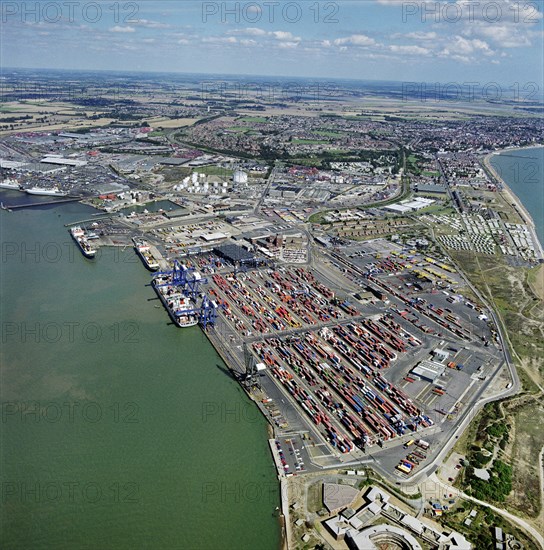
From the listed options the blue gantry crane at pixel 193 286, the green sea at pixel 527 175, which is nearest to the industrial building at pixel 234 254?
the blue gantry crane at pixel 193 286

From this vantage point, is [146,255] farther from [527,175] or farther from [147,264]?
[527,175]

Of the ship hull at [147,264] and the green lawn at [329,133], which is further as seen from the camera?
the green lawn at [329,133]

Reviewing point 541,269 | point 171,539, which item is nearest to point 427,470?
point 171,539

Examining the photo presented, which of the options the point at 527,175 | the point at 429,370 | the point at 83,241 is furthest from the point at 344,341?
the point at 527,175

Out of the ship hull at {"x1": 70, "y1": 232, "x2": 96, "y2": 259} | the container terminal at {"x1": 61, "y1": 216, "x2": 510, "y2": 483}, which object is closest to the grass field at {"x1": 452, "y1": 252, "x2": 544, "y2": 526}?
the container terminal at {"x1": 61, "y1": 216, "x2": 510, "y2": 483}

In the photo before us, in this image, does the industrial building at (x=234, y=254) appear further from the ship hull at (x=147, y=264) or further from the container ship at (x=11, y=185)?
the container ship at (x=11, y=185)

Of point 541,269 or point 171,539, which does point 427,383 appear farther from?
point 541,269
